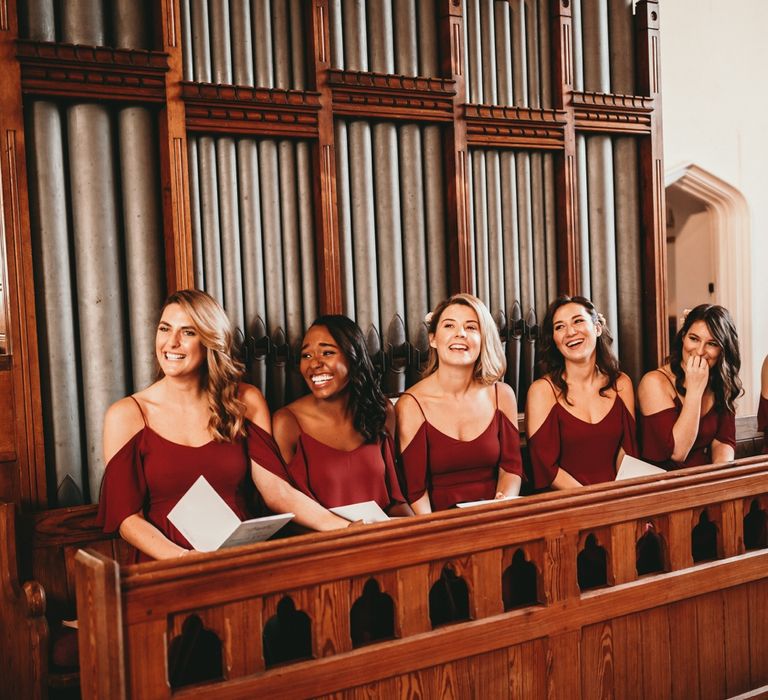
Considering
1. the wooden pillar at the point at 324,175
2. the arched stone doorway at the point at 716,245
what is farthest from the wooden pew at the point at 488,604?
the arched stone doorway at the point at 716,245

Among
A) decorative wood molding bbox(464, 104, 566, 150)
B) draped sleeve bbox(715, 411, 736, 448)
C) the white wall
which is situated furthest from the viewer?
the white wall

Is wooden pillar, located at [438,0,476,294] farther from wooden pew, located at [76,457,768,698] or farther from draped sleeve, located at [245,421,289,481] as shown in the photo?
wooden pew, located at [76,457,768,698]

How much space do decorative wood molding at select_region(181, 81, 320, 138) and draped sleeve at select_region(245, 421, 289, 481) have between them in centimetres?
139

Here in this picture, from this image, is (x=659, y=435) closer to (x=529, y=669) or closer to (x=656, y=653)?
(x=656, y=653)

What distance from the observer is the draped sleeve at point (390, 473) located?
12.0ft

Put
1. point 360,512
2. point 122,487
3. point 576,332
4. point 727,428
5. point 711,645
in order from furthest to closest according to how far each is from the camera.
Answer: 1. point 727,428
2. point 576,332
3. point 360,512
4. point 122,487
5. point 711,645

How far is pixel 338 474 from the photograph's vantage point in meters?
3.52

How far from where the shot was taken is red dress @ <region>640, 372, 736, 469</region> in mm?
4152

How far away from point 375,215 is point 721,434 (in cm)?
199

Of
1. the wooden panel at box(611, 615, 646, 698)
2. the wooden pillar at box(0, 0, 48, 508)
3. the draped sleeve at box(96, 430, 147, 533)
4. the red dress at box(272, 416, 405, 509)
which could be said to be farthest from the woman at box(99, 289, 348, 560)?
the wooden panel at box(611, 615, 646, 698)

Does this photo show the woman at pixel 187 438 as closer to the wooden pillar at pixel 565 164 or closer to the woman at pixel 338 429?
the woman at pixel 338 429

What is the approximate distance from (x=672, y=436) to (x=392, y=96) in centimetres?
210

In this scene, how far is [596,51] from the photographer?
4.93 metres

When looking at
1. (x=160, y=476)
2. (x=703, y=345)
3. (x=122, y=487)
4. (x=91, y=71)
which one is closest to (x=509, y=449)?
(x=703, y=345)
